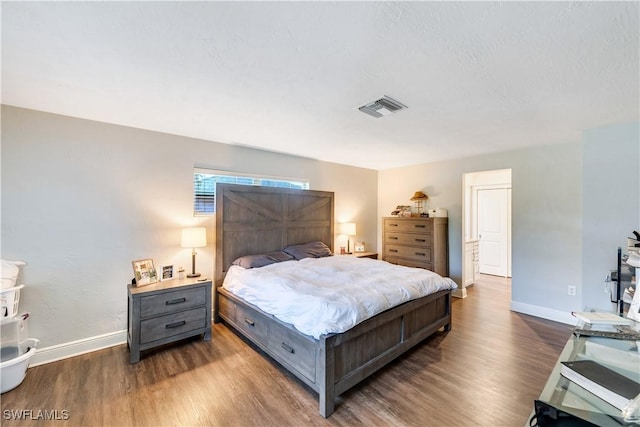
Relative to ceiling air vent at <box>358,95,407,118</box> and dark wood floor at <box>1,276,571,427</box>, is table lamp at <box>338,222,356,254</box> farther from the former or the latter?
ceiling air vent at <box>358,95,407,118</box>

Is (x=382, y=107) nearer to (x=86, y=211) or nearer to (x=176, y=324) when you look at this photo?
(x=176, y=324)

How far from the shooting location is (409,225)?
4797mm

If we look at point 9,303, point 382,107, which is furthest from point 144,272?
point 382,107

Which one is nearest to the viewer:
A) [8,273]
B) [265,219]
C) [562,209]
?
[8,273]

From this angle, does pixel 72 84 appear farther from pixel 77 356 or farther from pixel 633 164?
pixel 633 164

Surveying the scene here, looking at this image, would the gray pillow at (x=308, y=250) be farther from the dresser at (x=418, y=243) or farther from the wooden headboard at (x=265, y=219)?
the dresser at (x=418, y=243)

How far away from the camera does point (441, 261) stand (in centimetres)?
448

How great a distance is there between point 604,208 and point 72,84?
5225 mm

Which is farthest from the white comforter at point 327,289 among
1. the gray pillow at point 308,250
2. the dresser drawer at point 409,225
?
the dresser drawer at point 409,225

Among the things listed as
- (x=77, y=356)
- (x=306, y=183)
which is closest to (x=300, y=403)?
(x=77, y=356)

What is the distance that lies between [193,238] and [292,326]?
64.1 inches

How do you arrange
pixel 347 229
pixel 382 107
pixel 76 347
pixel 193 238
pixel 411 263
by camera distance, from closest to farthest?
pixel 382 107
pixel 76 347
pixel 193 238
pixel 411 263
pixel 347 229

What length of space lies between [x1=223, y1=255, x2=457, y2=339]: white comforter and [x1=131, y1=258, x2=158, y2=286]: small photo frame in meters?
0.80

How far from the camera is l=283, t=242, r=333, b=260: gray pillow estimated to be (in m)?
3.92
